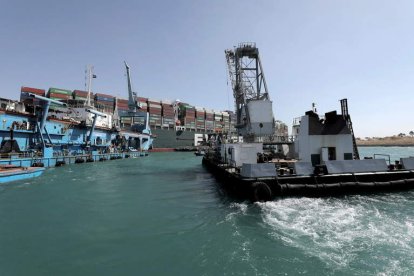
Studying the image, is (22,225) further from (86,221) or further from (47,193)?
(47,193)

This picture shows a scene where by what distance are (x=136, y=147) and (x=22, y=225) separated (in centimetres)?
8042

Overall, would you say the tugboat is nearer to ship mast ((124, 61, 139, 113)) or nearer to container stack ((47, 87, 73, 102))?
ship mast ((124, 61, 139, 113))

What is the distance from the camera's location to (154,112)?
431 ft

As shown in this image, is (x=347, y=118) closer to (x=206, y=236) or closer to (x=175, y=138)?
(x=206, y=236)

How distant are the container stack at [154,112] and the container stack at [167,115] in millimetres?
2306

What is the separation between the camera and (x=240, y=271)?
7.85 metres

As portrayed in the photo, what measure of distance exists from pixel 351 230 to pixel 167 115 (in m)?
129

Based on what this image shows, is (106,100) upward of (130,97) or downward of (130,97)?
upward

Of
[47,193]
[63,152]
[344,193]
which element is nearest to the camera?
[344,193]

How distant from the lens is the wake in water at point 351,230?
8.39 metres

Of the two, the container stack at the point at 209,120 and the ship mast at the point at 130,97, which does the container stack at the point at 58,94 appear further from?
the container stack at the point at 209,120

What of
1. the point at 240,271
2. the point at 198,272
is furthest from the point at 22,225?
the point at 240,271

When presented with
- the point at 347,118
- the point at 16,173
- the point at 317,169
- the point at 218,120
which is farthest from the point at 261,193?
the point at 218,120

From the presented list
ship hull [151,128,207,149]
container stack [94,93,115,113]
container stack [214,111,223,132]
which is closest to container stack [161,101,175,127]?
ship hull [151,128,207,149]
